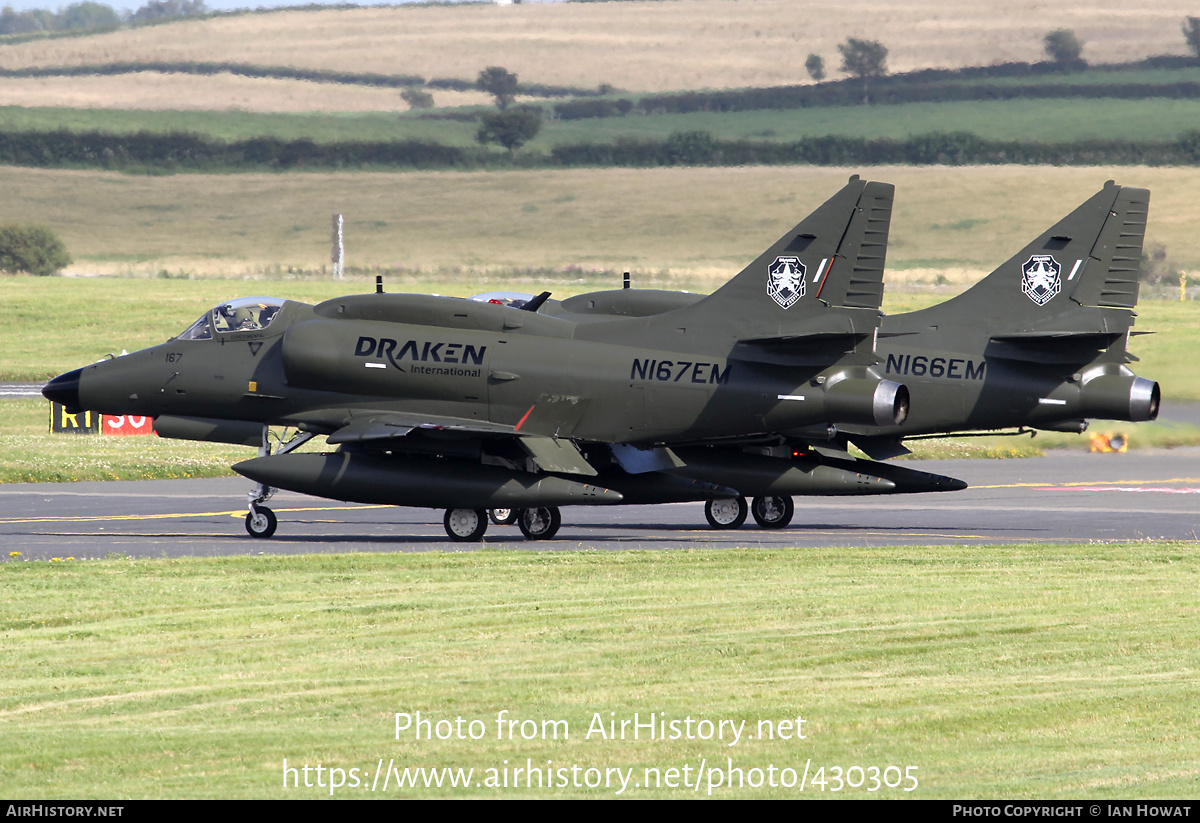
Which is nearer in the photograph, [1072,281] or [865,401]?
[865,401]

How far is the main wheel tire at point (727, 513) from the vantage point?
23.6 metres

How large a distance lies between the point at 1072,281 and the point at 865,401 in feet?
19.3

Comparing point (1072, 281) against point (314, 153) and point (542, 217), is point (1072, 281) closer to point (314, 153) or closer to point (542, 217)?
point (542, 217)

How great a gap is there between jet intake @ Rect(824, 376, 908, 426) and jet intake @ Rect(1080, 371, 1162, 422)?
3.93m

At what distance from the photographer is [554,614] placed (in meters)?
14.0

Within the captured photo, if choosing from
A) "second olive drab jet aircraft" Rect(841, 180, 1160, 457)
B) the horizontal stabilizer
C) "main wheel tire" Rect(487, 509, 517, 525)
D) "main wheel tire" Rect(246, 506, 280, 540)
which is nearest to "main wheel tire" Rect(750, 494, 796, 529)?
"second olive drab jet aircraft" Rect(841, 180, 1160, 457)

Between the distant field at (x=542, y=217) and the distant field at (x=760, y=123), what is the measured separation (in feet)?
16.8

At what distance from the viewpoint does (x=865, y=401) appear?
Result: 68.3 feet

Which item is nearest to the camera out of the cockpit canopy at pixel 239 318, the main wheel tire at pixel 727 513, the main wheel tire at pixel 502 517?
the cockpit canopy at pixel 239 318

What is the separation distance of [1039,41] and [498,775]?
430 feet

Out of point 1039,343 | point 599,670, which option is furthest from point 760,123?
point 599,670

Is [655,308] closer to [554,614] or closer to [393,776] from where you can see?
[554,614]

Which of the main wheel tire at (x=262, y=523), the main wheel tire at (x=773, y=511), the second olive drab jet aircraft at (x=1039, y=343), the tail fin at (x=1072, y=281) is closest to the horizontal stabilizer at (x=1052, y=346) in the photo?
the second olive drab jet aircraft at (x=1039, y=343)

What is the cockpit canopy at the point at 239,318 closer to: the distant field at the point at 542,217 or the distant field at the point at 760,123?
the distant field at the point at 542,217
